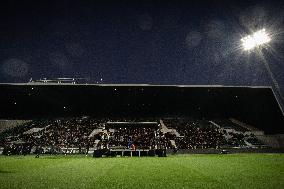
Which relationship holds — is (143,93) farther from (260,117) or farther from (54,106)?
(260,117)

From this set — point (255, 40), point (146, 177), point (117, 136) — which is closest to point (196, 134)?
point (117, 136)

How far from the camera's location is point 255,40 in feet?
102

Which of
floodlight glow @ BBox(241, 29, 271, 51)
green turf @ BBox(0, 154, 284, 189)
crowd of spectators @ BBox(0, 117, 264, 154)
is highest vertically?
floodlight glow @ BBox(241, 29, 271, 51)

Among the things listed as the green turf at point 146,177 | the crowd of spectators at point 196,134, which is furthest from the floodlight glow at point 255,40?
the green turf at point 146,177

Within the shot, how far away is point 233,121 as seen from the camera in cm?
5206

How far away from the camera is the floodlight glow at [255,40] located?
30533 millimetres

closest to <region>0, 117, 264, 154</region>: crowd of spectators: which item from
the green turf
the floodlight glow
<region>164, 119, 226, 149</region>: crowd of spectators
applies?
<region>164, 119, 226, 149</region>: crowd of spectators

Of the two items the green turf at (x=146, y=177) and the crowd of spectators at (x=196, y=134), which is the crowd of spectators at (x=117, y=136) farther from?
the green turf at (x=146, y=177)

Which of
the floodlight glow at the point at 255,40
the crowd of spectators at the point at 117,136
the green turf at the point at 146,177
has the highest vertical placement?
the floodlight glow at the point at 255,40

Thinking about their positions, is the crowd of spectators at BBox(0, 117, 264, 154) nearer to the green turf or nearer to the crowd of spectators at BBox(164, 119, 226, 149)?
the crowd of spectators at BBox(164, 119, 226, 149)

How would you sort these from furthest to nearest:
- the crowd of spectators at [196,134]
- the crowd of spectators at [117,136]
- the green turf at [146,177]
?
the crowd of spectators at [196,134]
the crowd of spectators at [117,136]
the green turf at [146,177]

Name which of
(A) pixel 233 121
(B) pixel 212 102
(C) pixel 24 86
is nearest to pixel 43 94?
(C) pixel 24 86

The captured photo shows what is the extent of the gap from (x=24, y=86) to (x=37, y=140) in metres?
11.2

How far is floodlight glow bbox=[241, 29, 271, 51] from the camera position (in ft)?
100
